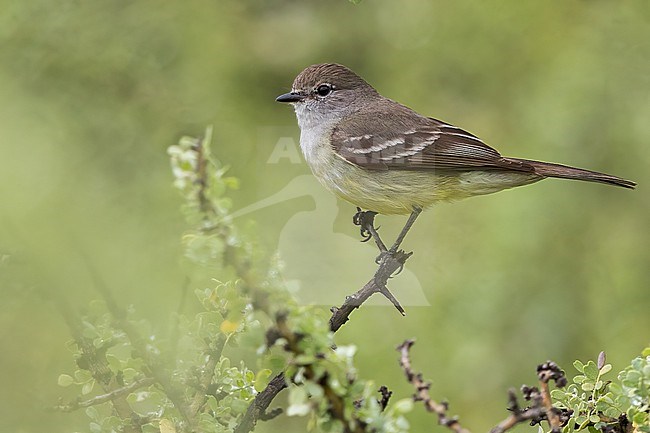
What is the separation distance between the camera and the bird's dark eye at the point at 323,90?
4.60 metres

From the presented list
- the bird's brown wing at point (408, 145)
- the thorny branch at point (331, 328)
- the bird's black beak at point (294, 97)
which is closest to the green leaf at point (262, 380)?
the thorny branch at point (331, 328)

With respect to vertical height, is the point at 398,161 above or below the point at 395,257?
above

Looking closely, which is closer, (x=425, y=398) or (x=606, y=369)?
(x=425, y=398)

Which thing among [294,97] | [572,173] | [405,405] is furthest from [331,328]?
[294,97]

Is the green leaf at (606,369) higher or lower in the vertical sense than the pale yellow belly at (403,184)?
lower

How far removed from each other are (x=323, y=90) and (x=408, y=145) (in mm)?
642

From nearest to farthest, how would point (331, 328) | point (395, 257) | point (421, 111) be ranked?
1. point (331, 328)
2. point (395, 257)
3. point (421, 111)

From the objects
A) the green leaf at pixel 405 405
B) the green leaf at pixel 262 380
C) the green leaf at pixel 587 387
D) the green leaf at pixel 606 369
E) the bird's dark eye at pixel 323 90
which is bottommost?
the green leaf at pixel 262 380

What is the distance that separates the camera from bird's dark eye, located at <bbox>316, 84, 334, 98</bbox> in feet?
15.1

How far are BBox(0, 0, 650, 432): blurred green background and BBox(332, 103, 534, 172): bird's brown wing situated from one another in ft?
2.83

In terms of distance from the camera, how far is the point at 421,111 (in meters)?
6.64

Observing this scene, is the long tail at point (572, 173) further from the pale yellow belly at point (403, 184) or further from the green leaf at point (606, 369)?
the green leaf at point (606, 369)

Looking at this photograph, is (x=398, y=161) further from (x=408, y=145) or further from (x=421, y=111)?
(x=421, y=111)

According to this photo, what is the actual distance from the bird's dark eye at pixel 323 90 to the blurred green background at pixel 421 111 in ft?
2.75
